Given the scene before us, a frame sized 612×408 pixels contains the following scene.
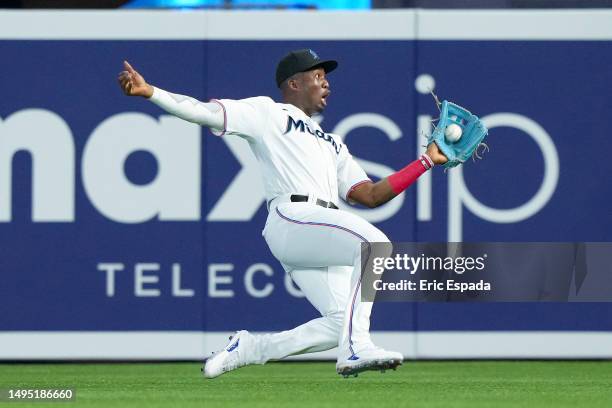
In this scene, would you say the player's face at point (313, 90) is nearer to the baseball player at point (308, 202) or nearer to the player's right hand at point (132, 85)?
the baseball player at point (308, 202)

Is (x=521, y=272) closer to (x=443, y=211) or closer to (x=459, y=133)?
(x=443, y=211)

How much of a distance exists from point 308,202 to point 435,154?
2.06 ft

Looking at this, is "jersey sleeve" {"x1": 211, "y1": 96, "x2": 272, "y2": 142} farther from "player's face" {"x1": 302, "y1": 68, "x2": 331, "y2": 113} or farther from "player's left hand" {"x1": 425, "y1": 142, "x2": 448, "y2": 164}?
"player's left hand" {"x1": 425, "y1": 142, "x2": 448, "y2": 164}

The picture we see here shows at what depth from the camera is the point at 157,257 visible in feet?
32.4

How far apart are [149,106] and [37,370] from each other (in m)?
1.78

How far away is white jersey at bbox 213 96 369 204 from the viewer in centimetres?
746

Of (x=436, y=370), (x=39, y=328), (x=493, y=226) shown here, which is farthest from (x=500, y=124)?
(x=39, y=328)

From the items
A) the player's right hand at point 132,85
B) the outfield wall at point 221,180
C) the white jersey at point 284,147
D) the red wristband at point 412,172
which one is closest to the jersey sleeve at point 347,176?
the white jersey at point 284,147

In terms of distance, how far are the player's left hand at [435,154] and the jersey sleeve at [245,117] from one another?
2.60 feet

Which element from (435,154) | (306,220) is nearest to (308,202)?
(306,220)

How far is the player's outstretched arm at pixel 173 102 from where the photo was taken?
6.81 m

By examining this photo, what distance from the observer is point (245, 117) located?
24.5 feet

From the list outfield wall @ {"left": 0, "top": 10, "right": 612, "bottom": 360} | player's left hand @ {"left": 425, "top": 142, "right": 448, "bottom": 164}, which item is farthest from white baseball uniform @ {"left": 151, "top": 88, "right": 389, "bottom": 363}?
outfield wall @ {"left": 0, "top": 10, "right": 612, "bottom": 360}

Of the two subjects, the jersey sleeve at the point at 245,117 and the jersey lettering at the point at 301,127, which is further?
the jersey lettering at the point at 301,127
